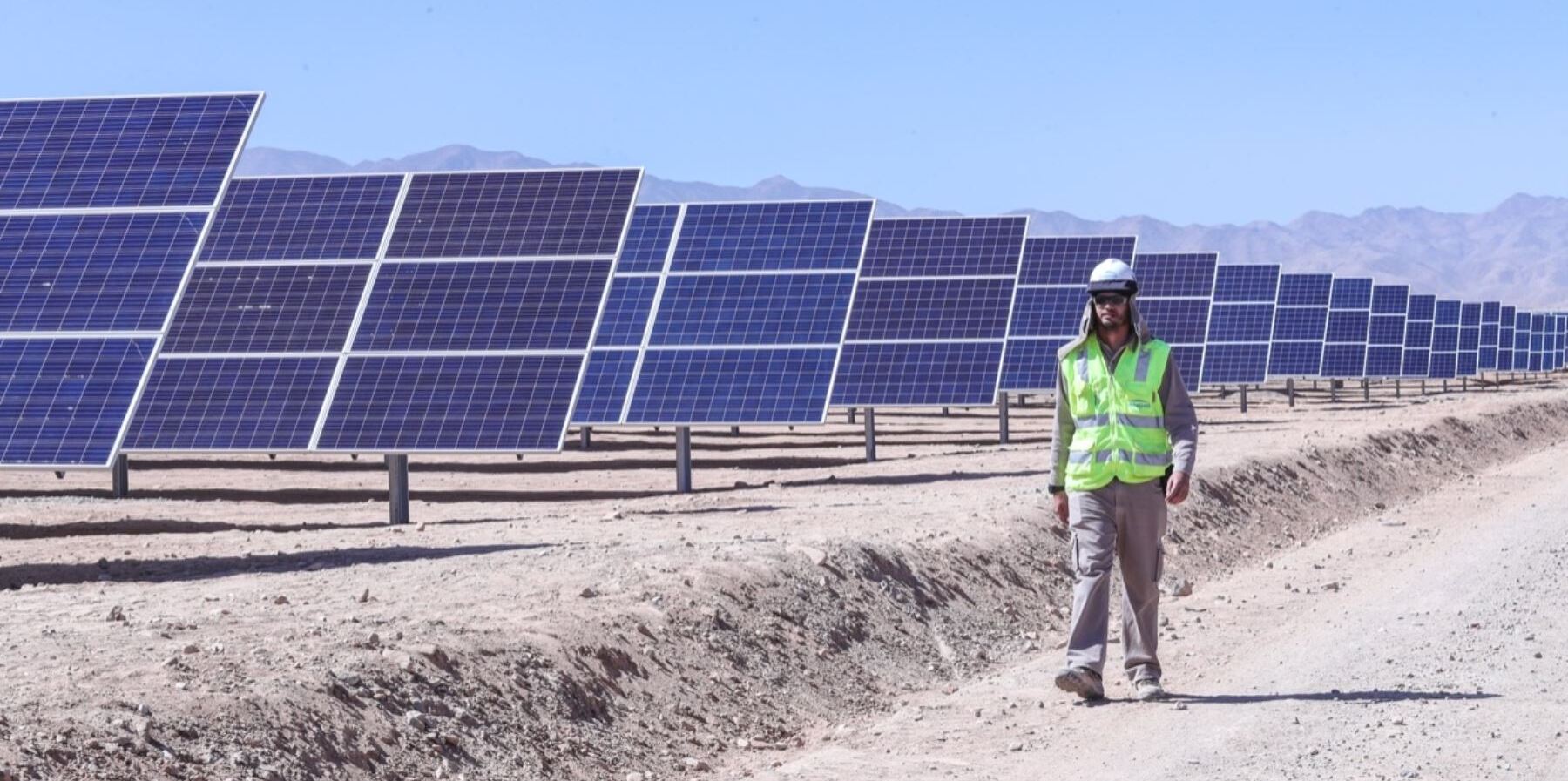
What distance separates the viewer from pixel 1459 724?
9281 mm

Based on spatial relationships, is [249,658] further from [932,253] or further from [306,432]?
[932,253]

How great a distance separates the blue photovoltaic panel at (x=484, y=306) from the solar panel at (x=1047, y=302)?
51.1ft

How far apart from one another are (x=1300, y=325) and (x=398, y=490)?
4665cm

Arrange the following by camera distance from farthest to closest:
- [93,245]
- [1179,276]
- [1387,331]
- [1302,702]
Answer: [1387,331] < [1179,276] < [93,245] < [1302,702]

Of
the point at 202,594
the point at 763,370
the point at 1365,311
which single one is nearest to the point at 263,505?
the point at 763,370

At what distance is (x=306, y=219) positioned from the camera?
2348cm

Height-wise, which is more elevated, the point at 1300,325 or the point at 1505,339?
the point at 1505,339

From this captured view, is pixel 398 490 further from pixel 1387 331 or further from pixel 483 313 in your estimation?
pixel 1387 331

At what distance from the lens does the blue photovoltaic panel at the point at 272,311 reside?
2030 cm

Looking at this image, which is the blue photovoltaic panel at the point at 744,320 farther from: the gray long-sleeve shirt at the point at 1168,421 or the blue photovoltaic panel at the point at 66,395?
the gray long-sleeve shirt at the point at 1168,421

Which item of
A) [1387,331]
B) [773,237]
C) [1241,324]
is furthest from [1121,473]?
[1387,331]

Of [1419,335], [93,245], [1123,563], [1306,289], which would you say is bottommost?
[1123,563]

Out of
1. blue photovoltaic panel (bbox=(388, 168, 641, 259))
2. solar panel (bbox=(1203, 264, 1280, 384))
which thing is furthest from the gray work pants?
solar panel (bbox=(1203, 264, 1280, 384))

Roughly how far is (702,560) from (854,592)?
1039mm
